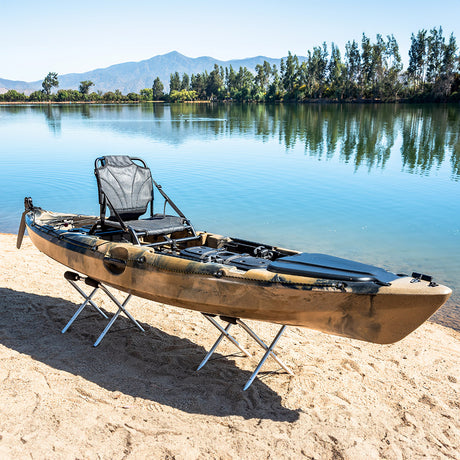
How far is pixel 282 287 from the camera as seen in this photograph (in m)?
4.24

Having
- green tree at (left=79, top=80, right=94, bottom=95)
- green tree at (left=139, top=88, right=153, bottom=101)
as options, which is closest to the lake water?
green tree at (left=139, top=88, right=153, bottom=101)

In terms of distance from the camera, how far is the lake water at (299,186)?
11.9 metres

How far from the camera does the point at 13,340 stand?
5453 mm

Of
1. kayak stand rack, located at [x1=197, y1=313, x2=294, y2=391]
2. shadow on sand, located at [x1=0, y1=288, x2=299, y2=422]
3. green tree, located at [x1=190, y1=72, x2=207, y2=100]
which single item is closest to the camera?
shadow on sand, located at [x1=0, y1=288, x2=299, y2=422]

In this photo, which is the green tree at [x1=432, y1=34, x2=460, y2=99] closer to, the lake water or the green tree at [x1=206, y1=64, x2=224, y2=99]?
the lake water

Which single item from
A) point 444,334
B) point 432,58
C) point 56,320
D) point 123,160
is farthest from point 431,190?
point 432,58

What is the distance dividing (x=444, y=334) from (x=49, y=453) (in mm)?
5166

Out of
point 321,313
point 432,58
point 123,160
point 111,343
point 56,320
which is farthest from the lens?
point 432,58

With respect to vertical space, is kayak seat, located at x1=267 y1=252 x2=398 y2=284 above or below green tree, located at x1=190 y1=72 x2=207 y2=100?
below

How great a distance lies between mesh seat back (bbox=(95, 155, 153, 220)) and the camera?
246 inches

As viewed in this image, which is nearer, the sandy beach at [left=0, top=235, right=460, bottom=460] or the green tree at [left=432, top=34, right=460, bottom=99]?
the sandy beach at [left=0, top=235, right=460, bottom=460]

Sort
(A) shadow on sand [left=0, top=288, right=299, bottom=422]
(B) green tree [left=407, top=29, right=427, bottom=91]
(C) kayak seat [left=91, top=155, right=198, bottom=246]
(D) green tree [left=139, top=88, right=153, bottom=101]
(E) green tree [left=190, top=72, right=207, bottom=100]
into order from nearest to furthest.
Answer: (A) shadow on sand [left=0, top=288, right=299, bottom=422] < (C) kayak seat [left=91, top=155, right=198, bottom=246] < (B) green tree [left=407, top=29, right=427, bottom=91] < (D) green tree [left=139, top=88, right=153, bottom=101] < (E) green tree [left=190, top=72, right=207, bottom=100]

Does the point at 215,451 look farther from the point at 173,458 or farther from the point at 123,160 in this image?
the point at 123,160

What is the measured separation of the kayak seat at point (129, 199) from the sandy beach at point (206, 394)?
1.27 metres
